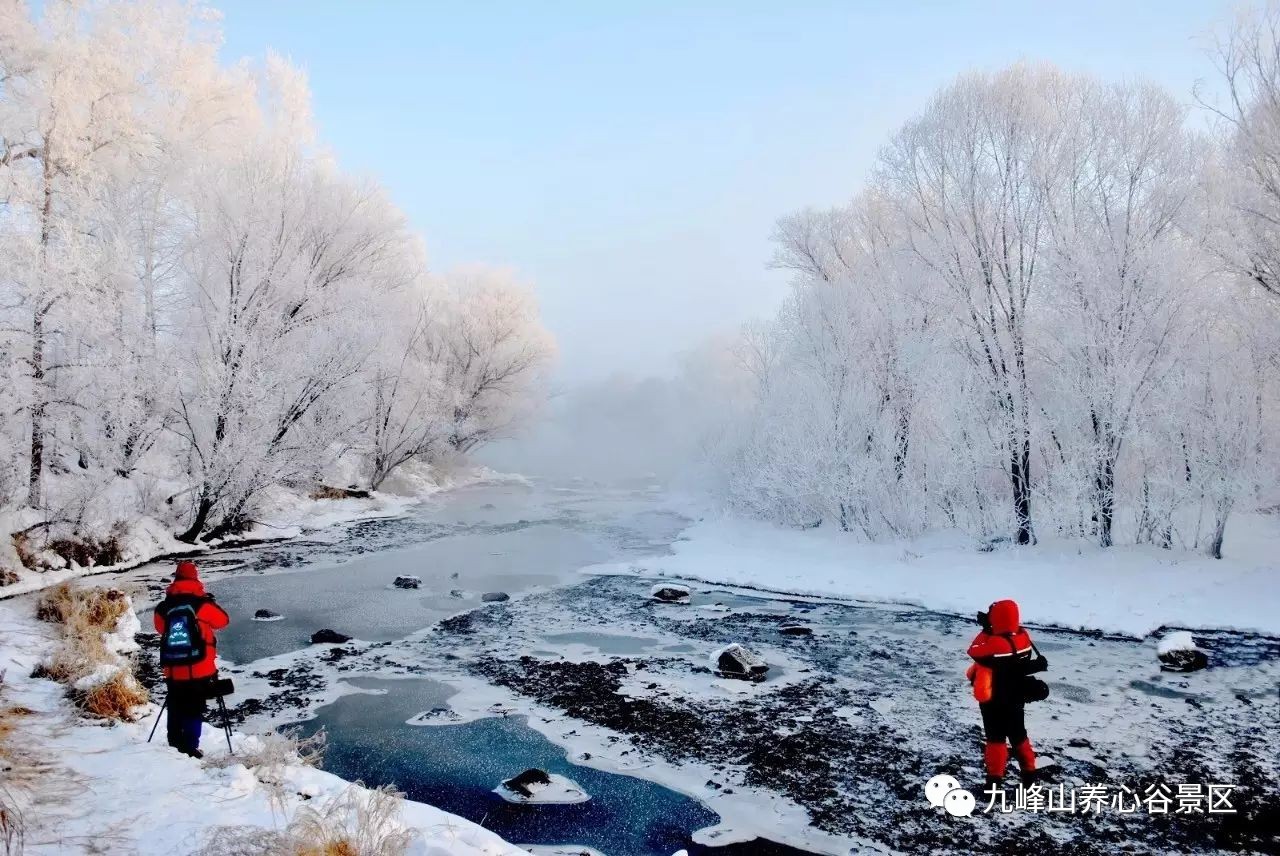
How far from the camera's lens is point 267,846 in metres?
3.94

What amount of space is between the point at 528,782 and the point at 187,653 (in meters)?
3.15

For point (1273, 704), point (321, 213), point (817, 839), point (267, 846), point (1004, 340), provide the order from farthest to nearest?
point (321, 213) → point (1004, 340) → point (1273, 704) → point (817, 839) → point (267, 846)

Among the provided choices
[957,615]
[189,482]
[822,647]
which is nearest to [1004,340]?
[957,615]

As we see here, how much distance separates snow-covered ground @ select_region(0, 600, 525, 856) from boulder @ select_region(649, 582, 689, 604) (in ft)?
30.7

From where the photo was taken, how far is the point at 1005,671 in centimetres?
604

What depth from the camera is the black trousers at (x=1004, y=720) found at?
20.1ft

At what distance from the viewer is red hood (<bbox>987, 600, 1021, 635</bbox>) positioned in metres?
6.00

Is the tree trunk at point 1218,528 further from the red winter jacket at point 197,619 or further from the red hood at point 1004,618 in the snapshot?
the red winter jacket at point 197,619

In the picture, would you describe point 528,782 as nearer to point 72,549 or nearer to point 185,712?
point 185,712

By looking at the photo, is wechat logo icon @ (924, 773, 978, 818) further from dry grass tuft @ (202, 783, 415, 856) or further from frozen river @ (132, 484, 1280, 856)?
dry grass tuft @ (202, 783, 415, 856)

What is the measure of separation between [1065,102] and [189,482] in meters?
24.9

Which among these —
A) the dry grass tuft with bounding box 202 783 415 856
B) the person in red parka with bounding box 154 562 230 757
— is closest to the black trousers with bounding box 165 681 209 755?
the person in red parka with bounding box 154 562 230 757

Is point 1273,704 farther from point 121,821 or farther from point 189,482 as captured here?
point 189,482

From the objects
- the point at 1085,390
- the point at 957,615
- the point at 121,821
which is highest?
the point at 1085,390
